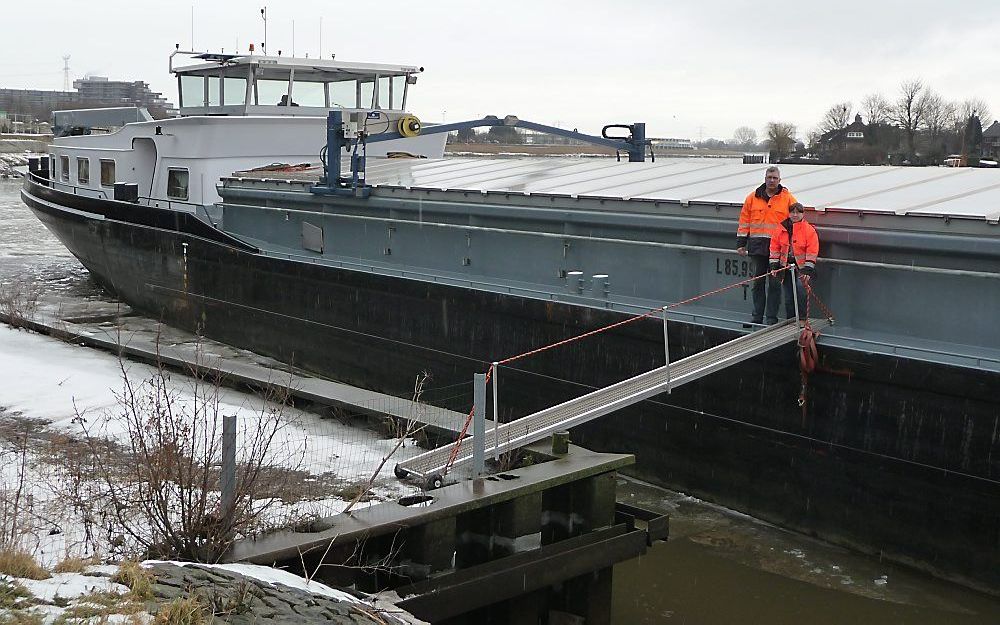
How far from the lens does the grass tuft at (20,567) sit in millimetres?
5312

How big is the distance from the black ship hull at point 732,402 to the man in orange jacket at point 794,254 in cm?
53

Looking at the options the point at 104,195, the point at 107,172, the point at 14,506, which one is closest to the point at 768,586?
the point at 14,506

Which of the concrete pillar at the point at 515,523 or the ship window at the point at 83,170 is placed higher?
the ship window at the point at 83,170

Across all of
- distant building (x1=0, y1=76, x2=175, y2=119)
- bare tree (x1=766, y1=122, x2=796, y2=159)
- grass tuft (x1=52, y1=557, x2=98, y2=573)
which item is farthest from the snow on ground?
distant building (x1=0, y1=76, x2=175, y2=119)

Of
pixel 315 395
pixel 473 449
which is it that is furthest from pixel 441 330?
pixel 473 449

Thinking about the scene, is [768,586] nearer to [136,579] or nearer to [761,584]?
[761,584]

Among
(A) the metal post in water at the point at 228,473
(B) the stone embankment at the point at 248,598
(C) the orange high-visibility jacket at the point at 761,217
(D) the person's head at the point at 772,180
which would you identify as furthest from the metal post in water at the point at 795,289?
(A) the metal post in water at the point at 228,473

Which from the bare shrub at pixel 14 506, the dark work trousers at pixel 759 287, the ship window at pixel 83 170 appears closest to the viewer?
the bare shrub at pixel 14 506

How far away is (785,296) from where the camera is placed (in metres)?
9.71

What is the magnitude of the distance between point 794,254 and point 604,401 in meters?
2.40

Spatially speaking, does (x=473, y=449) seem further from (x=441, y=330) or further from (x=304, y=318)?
(x=304, y=318)

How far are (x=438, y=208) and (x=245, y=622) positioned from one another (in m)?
9.01

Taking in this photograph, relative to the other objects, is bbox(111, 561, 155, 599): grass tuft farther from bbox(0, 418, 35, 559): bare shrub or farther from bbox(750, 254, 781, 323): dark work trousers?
bbox(750, 254, 781, 323): dark work trousers

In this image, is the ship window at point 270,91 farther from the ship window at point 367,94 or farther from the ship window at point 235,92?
the ship window at point 367,94
